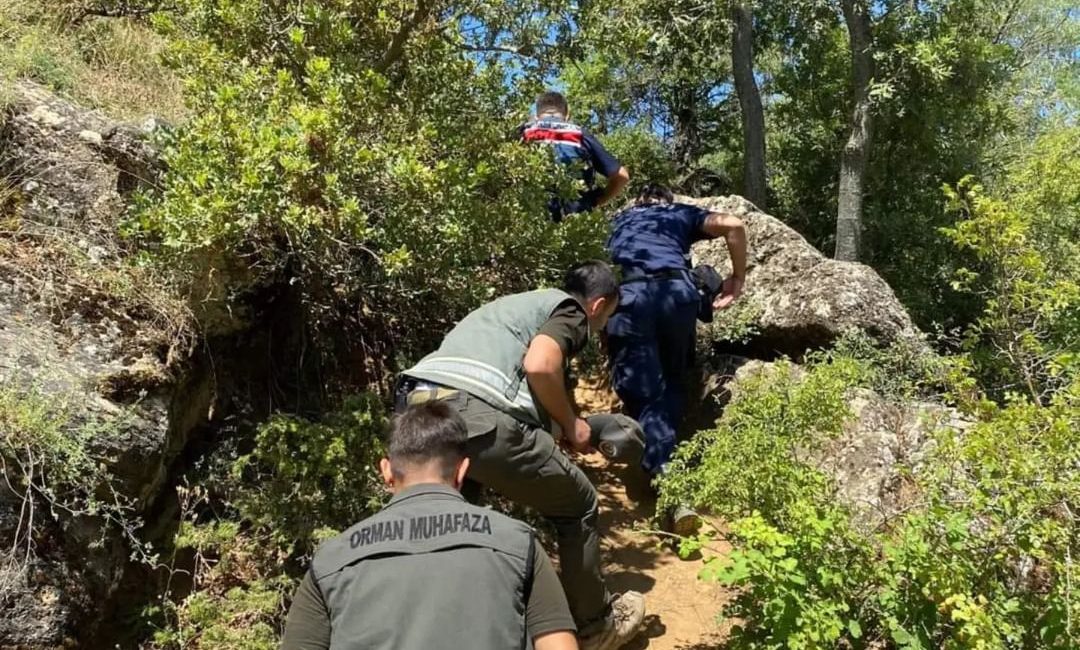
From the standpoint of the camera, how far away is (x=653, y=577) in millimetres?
4215

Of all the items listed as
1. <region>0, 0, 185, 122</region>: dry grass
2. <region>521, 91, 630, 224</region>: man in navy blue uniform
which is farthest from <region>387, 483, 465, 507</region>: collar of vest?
<region>0, 0, 185, 122</region>: dry grass

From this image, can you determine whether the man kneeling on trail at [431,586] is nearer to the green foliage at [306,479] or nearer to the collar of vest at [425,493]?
the collar of vest at [425,493]

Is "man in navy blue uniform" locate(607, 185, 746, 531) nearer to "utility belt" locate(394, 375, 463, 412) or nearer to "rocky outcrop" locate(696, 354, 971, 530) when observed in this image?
"rocky outcrop" locate(696, 354, 971, 530)

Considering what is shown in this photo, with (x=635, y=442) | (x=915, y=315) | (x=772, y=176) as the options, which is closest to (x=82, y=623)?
(x=635, y=442)

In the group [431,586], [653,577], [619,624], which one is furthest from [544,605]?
[653,577]

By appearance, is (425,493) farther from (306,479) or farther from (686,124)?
(686,124)

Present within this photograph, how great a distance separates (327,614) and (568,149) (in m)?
3.60

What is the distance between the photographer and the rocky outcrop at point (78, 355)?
2.83m

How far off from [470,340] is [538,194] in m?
1.45

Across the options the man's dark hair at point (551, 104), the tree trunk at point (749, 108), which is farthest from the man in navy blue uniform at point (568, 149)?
the tree trunk at point (749, 108)

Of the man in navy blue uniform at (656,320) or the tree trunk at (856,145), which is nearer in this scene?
the man in navy blue uniform at (656,320)

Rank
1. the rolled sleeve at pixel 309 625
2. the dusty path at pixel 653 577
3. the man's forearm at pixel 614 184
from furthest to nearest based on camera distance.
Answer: the man's forearm at pixel 614 184, the dusty path at pixel 653 577, the rolled sleeve at pixel 309 625

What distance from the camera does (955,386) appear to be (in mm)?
3229

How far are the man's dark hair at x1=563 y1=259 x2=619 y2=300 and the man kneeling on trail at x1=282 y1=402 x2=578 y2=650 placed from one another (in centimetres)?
153
